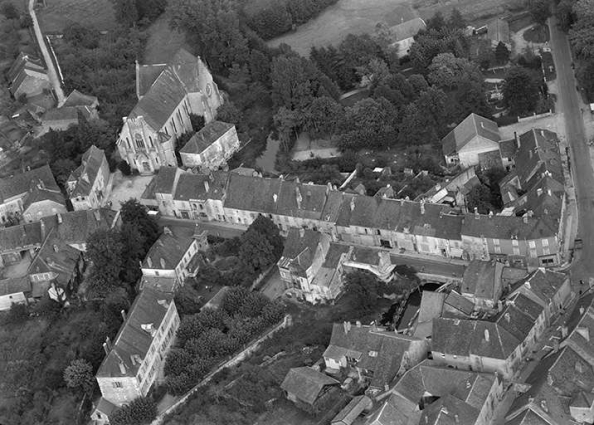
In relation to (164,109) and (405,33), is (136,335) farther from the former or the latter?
(405,33)

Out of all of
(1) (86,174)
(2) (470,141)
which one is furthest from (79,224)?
(2) (470,141)

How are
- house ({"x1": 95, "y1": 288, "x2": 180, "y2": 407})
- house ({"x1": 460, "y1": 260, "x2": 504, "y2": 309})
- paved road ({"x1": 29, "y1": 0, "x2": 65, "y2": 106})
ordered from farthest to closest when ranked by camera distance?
paved road ({"x1": 29, "y1": 0, "x2": 65, "y2": 106})
house ({"x1": 460, "y1": 260, "x2": 504, "y2": 309})
house ({"x1": 95, "y1": 288, "x2": 180, "y2": 407})

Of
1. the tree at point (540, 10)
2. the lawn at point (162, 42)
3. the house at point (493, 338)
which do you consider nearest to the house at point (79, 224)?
the house at point (493, 338)

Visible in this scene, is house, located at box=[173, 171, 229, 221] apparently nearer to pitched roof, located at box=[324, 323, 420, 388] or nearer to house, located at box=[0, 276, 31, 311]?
house, located at box=[0, 276, 31, 311]

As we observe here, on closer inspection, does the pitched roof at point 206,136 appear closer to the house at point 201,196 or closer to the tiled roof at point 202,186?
the house at point 201,196

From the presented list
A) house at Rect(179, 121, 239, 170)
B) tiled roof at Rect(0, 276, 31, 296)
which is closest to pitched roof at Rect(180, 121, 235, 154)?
house at Rect(179, 121, 239, 170)
